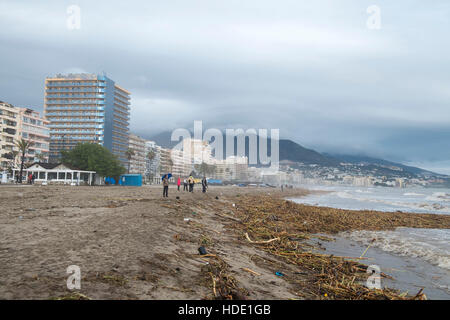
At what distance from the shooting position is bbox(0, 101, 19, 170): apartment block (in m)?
70.8

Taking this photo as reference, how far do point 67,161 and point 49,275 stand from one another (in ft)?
211

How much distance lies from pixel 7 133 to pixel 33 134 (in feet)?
33.1

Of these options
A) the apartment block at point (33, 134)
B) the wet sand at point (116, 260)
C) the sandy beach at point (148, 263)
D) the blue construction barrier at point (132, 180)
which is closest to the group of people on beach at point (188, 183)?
the sandy beach at point (148, 263)

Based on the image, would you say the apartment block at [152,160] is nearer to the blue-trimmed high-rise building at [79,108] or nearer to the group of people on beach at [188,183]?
the blue-trimmed high-rise building at [79,108]

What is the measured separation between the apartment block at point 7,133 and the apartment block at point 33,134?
210 cm

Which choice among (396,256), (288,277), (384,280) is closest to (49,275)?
(288,277)

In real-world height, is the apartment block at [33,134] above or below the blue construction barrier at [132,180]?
above

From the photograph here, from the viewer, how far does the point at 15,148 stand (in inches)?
2958

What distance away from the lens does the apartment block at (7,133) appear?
70.8 m

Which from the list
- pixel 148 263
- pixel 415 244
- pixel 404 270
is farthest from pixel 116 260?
pixel 415 244

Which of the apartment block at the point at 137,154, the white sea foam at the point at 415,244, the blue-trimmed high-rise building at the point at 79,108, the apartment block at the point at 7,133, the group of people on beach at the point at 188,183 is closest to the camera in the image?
the white sea foam at the point at 415,244

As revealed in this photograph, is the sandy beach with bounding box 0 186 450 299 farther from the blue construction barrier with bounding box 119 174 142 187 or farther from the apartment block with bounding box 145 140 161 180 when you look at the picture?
the apartment block with bounding box 145 140 161 180

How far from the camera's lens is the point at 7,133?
72688 mm
